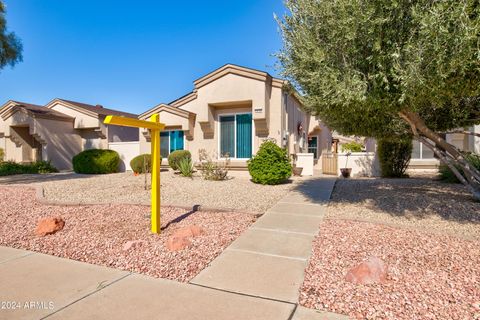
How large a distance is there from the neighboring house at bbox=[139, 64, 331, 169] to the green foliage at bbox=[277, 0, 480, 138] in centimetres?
578

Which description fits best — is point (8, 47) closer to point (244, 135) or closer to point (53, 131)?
point (53, 131)

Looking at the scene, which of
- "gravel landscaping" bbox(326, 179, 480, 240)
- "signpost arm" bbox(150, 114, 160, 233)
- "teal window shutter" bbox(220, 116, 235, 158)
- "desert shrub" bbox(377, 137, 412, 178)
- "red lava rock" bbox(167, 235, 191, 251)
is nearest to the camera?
"red lava rock" bbox(167, 235, 191, 251)

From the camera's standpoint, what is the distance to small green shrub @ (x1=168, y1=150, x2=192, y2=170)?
44.0ft

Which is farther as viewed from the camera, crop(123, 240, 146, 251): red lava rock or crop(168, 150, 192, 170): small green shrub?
crop(168, 150, 192, 170): small green shrub

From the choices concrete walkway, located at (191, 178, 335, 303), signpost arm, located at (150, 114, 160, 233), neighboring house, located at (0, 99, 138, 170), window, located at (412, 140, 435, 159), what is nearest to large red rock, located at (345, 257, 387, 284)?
concrete walkway, located at (191, 178, 335, 303)

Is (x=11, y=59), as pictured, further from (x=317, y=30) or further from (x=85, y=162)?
(x=317, y=30)

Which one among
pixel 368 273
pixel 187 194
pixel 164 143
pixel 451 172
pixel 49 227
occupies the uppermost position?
pixel 164 143

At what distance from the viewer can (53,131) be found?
17375mm

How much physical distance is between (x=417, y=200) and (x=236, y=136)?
319 inches

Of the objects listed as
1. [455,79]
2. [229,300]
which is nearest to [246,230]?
[229,300]

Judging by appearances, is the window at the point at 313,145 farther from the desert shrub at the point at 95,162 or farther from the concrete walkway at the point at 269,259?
the concrete walkway at the point at 269,259

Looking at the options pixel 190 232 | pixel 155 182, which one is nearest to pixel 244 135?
pixel 155 182

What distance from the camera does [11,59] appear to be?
41.4ft

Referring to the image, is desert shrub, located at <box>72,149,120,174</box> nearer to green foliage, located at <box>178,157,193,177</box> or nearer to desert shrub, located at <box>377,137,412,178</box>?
green foliage, located at <box>178,157,193,177</box>
